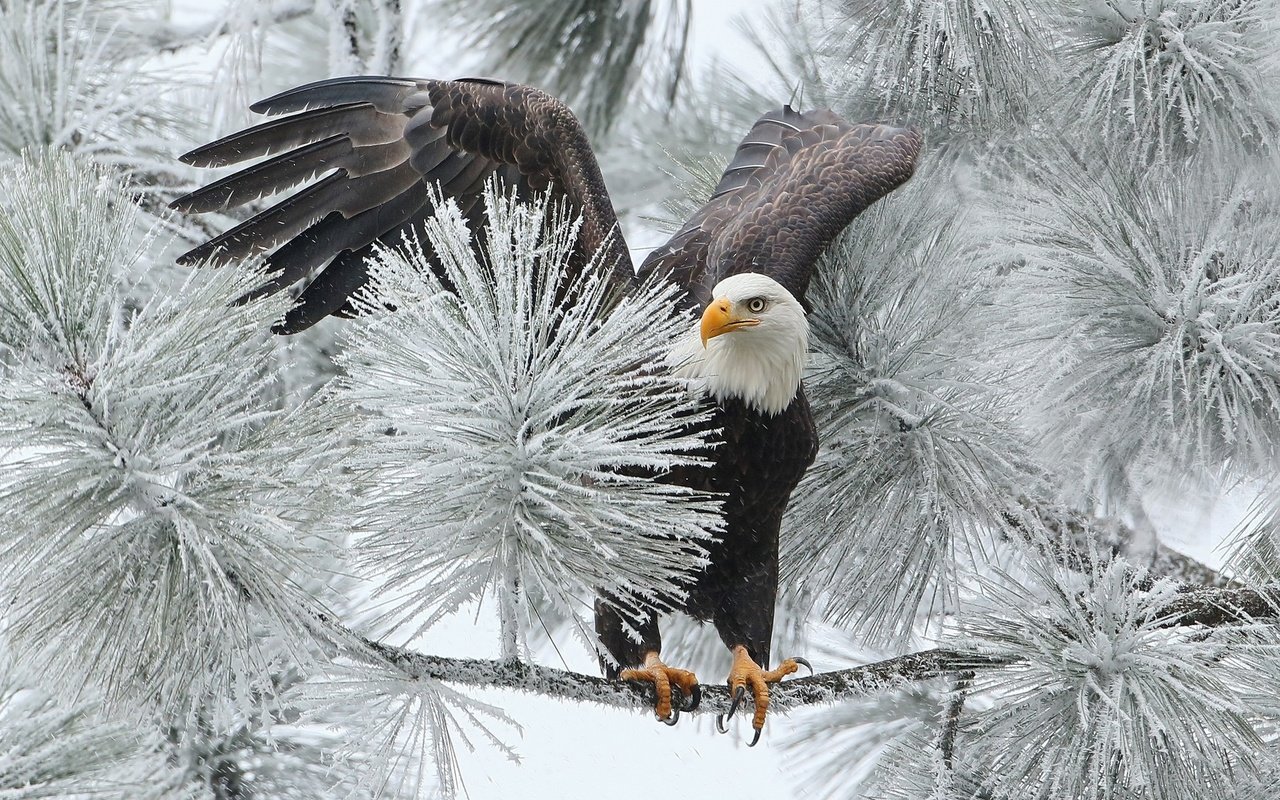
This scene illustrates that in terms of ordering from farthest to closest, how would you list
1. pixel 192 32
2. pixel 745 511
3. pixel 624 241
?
pixel 192 32
pixel 624 241
pixel 745 511

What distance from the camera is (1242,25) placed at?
170 cm

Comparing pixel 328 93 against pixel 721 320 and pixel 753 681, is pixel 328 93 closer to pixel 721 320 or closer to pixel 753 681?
pixel 721 320

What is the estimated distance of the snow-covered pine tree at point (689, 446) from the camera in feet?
3.18

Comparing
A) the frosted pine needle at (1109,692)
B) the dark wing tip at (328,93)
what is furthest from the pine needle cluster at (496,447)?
the dark wing tip at (328,93)

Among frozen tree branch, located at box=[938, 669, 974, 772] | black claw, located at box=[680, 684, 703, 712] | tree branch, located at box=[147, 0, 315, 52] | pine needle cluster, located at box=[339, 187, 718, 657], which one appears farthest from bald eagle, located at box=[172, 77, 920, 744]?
tree branch, located at box=[147, 0, 315, 52]

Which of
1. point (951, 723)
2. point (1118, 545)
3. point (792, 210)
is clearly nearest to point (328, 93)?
point (792, 210)

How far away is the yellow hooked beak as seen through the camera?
4.57ft

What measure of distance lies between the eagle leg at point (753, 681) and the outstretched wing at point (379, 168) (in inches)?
19.1

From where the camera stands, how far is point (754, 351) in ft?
4.75

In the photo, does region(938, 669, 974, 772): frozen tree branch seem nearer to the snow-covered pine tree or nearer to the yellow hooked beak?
the snow-covered pine tree

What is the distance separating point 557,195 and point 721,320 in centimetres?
38

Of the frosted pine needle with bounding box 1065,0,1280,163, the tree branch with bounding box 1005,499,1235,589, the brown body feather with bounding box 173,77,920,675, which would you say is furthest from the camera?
the tree branch with bounding box 1005,499,1235,589

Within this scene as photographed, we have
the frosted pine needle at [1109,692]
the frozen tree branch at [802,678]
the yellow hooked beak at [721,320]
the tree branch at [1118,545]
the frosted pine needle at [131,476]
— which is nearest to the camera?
the frosted pine needle at [131,476]

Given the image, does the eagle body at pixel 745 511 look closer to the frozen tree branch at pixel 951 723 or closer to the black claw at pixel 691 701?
the black claw at pixel 691 701
